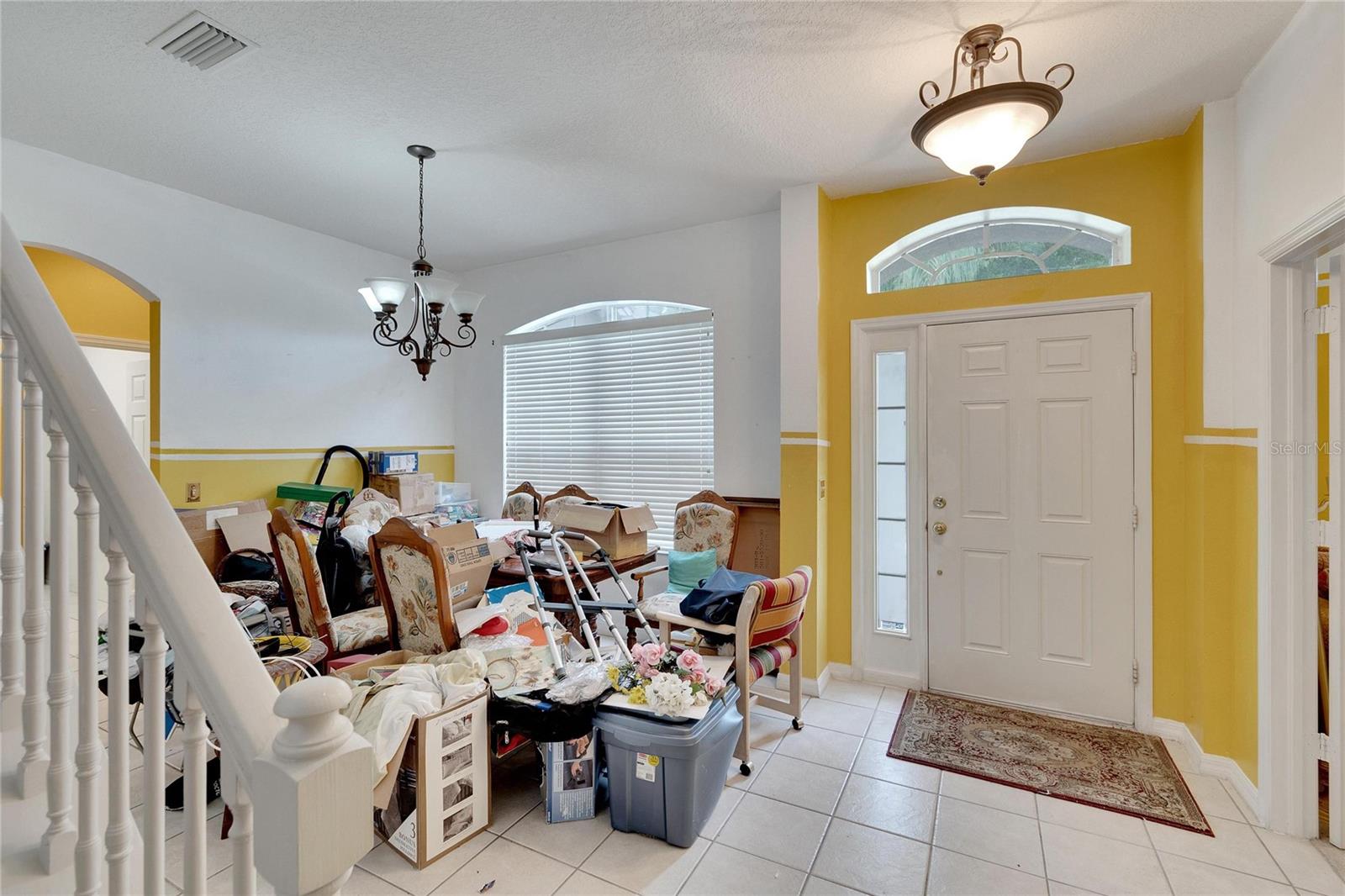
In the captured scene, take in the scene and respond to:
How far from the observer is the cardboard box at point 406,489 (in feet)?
14.8

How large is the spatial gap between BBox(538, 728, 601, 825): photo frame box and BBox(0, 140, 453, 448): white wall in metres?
3.14

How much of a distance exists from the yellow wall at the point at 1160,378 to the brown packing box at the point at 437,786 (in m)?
2.01

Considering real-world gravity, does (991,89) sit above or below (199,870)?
above

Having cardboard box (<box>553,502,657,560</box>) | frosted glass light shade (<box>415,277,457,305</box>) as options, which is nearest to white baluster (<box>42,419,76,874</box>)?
frosted glass light shade (<box>415,277,457,305</box>)

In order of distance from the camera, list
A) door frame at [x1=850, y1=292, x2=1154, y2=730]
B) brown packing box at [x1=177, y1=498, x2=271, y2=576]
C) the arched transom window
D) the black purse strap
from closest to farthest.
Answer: door frame at [x1=850, y1=292, x2=1154, y2=730] < the arched transom window < brown packing box at [x1=177, y1=498, x2=271, y2=576] < the black purse strap

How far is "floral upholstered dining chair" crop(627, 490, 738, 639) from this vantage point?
3863 millimetres

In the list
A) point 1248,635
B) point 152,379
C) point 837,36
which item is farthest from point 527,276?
point 1248,635

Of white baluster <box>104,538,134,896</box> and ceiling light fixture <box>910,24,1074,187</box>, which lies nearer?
white baluster <box>104,538,134,896</box>

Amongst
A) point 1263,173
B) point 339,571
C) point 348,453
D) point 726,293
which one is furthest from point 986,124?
point 348,453

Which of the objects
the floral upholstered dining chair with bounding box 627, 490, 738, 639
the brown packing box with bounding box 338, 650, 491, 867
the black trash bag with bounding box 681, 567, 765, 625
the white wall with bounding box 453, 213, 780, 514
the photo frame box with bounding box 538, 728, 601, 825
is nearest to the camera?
the brown packing box with bounding box 338, 650, 491, 867

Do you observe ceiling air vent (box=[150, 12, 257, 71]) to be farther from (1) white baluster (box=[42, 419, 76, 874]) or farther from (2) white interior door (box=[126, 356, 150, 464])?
(2) white interior door (box=[126, 356, 150, 464])

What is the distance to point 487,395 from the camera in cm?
526

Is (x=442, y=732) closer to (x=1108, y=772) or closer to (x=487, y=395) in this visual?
(x=1108, y=772)

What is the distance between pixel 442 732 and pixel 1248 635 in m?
3.22
